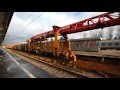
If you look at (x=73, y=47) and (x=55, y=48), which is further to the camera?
(x=73, y=47)

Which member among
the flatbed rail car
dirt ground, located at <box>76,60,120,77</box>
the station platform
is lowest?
dirt ground, located at <box>76,60,120,77</box>

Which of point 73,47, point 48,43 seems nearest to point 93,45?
point 73,47

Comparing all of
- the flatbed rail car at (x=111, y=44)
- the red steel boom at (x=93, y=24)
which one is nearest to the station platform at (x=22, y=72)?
the red steel boom at (x=93, y=24)

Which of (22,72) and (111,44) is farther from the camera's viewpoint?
(111,44)

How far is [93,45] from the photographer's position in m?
29.5

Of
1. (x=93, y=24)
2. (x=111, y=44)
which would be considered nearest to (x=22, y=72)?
(x=93, y=24)

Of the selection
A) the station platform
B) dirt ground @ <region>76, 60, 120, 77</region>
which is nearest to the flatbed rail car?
dirt ground @ <region>76, 60, 120, 77</region>

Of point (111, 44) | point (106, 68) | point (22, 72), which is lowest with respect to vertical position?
point (106, 68)

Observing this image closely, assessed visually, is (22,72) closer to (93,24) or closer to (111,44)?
(93,24)

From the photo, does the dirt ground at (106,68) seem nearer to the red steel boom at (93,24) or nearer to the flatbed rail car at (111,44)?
the red steel boom at (93,24)

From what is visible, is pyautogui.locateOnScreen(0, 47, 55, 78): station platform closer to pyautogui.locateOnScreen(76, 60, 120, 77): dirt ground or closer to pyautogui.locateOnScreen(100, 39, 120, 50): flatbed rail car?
pyautogui.locateOnScreen(76, 60, 120, 77): dirt ground
